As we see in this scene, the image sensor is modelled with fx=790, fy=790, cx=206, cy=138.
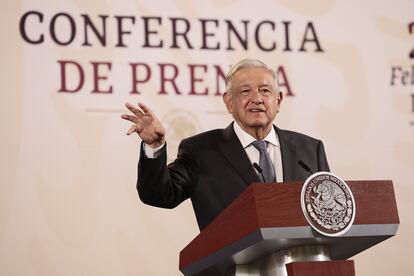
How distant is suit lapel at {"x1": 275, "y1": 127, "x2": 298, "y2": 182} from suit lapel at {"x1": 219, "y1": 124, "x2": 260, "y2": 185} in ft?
0.34

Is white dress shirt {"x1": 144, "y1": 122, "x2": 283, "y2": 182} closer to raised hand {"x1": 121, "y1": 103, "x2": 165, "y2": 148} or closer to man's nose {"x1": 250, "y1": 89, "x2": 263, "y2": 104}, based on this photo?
man's nose {"x1": 250, "y1": 89, "x2": 263, "y2": 104}

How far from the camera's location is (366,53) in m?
4.09

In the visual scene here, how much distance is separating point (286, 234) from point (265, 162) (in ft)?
2.81

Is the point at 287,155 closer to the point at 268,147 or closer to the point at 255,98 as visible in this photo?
the point at 268,147

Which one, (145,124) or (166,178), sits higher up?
(145,124)

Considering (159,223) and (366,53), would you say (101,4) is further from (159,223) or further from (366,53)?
(366,53)

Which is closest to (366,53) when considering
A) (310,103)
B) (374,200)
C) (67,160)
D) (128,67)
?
(310,103)

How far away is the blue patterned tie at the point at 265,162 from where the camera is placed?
2.48 meters

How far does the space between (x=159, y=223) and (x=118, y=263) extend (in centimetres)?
27

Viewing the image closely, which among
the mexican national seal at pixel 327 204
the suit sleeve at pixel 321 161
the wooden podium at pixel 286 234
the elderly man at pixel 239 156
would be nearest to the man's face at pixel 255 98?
the elderly man at pixel 239 156

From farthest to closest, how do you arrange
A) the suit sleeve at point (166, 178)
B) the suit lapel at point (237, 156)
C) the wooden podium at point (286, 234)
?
the suit lapel at point (237, 156)
the suit sleeve at point (166, 178)
the wooden podium at point (286, 234)

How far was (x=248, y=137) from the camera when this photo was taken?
2639 millimetres

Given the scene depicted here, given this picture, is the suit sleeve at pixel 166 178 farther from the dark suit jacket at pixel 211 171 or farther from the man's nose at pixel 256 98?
the man's nose at pixel 256 98

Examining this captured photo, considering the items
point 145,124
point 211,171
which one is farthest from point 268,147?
point 145,124
